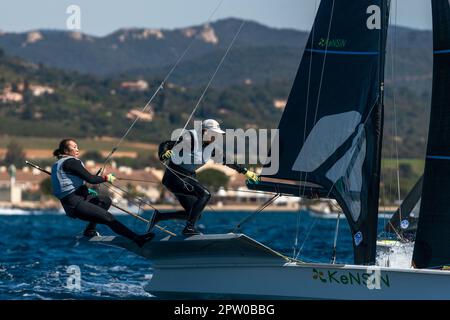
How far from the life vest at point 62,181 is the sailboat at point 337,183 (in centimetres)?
120

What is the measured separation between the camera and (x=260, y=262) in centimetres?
1673

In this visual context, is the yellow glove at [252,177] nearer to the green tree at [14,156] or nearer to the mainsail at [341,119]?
the mainsail at [341,119]

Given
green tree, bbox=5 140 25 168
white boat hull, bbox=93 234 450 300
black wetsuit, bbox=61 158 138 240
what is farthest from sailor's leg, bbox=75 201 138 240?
green tree, bbox=5 140 25 168

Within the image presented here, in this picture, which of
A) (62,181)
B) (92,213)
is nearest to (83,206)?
(92,213)

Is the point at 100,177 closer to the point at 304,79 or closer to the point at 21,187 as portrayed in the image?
the point at 304,79

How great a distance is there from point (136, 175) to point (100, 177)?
124m

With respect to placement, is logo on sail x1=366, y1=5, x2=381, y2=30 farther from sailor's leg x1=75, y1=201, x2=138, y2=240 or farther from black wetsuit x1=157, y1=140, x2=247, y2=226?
sailor's leg x1=75, y1=201, x2=138, y2=240

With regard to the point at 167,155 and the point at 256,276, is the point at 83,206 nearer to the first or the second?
the point at 167,155

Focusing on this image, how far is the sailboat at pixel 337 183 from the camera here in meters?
16.3

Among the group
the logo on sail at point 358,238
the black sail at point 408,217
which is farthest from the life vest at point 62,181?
the black sail at point 408,217

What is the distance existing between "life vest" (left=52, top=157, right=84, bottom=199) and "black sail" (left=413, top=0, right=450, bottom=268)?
5237mm

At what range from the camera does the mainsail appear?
17766 mm
